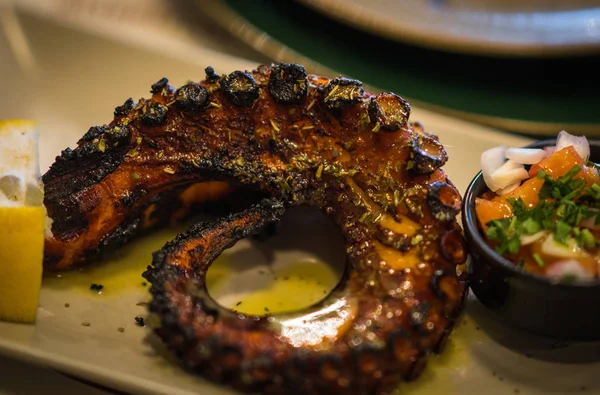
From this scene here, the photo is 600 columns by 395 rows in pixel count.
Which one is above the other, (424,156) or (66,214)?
(424,156)

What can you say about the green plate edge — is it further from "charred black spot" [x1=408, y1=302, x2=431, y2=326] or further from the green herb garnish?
"charred black spot" [x1=408, y1=302, x2=431, y2=326]

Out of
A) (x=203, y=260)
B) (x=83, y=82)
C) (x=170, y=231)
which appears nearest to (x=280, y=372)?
(x=203, y=260)

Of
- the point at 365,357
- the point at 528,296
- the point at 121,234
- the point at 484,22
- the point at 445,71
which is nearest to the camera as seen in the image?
the point at 365,357

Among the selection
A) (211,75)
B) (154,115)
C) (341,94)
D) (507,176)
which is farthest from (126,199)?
(507,176)

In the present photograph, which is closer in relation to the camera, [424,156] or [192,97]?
[424,156]

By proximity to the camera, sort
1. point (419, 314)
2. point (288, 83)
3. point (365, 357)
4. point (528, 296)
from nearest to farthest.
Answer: point (365, 357), point (419, 314), point (528, 296), point (288, 83)

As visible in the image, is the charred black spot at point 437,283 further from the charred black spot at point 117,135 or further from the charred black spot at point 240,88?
the charred black spot at point 117,135

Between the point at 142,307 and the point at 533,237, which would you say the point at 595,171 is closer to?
the point at 533,237
